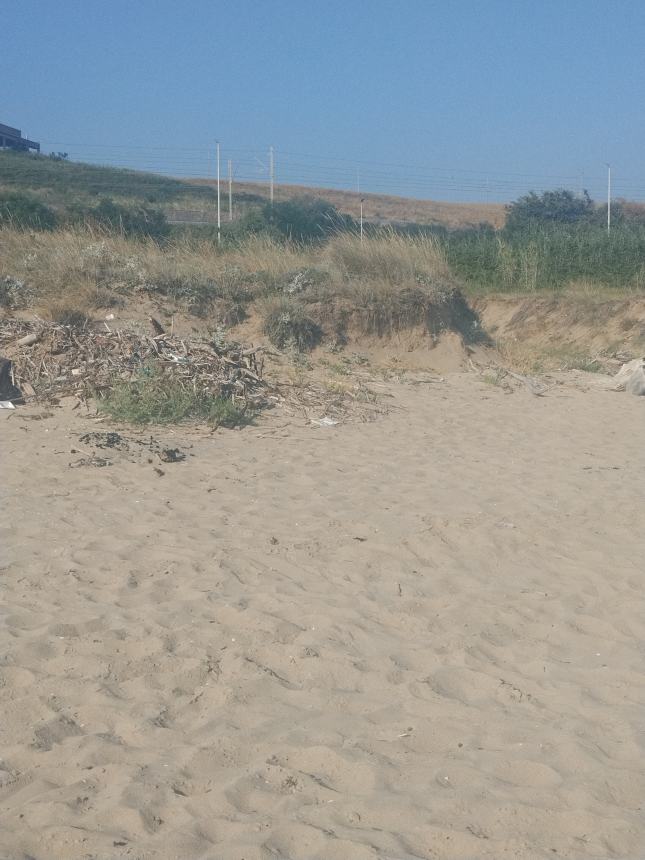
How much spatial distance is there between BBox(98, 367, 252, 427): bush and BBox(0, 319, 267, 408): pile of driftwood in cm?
13

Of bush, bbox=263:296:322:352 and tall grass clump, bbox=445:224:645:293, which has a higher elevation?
tall grass clump, bbox=445:224:645:293

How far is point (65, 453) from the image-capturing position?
289 inches

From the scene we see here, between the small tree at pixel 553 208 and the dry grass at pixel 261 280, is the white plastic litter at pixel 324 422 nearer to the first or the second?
the dry grass at pixel 261 280

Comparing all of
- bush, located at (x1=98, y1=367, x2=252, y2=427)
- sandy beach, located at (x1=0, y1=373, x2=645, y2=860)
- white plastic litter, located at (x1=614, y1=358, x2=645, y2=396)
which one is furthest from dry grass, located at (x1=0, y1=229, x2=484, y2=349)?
sandy beach, located at (x1=0, y1=373, x2=645, y2=860)

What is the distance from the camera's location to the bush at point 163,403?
27.5 feet

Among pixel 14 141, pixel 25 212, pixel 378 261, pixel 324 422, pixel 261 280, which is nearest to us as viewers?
pixel 324 422

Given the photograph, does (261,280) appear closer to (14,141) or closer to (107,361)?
(107,361)

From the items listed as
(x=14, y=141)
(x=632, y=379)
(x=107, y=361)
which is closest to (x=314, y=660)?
(x=107, y=361)

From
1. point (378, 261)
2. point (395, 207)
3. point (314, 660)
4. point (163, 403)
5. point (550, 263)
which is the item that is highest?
point (395, 207)

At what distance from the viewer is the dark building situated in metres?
42.9

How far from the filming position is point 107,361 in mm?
9492

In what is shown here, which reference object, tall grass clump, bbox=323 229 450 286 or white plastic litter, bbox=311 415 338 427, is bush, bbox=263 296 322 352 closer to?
tall grass clump, bbox=323 229 450 286

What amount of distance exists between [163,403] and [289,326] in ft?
14.2

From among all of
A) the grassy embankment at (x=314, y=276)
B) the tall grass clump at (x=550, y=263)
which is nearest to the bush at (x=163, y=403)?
the grassy embankment at (x=314, y=276)
